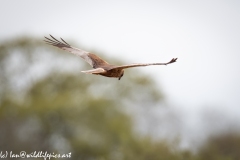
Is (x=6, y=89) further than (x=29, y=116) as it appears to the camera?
Yes

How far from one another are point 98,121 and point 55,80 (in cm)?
362

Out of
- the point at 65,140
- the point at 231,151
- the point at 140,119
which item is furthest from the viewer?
the point at 140,119

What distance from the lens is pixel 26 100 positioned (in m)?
26.4

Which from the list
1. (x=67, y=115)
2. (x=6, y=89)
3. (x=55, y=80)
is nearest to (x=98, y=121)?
(x=67, y=115)

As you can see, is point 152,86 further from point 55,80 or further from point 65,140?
point 65,140

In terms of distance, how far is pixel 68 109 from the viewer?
2439 centimetres

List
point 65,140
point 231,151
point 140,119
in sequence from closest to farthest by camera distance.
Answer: point 231,151, point 65,140, point 140,119

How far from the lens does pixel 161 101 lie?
29766mm

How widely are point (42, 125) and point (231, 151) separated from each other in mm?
6719

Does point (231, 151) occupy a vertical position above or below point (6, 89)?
above

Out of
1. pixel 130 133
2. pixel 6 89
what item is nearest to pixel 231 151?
pixel 130 133

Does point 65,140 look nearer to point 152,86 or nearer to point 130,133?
point 130,133

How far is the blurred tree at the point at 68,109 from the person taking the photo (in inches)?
913

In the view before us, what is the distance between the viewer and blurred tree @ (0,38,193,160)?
23.2 meters
